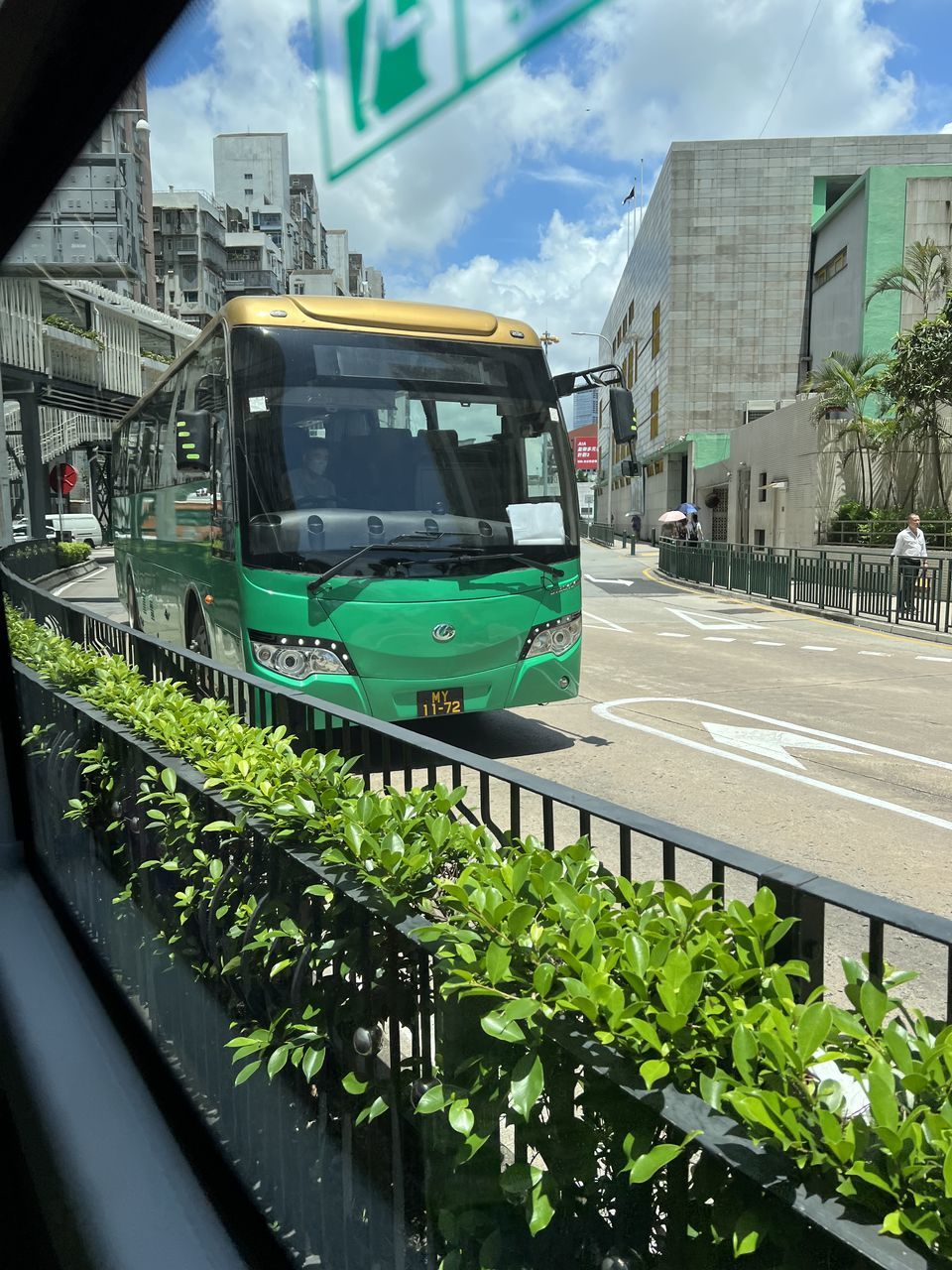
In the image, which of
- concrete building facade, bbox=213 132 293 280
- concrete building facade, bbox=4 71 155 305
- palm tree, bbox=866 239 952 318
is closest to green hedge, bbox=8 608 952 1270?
concrete building facade, bbox=213 132 293 280

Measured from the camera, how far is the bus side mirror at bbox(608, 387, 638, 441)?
738 cm

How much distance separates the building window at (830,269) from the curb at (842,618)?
52.8 ft

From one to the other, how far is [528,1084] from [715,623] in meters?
17.1

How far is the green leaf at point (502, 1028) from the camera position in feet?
4.79

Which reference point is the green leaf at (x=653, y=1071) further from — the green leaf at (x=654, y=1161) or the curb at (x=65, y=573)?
the curb at (x=65, y=573)

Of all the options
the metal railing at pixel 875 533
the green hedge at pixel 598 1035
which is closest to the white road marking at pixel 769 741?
the green hedge at pixel 598 1035

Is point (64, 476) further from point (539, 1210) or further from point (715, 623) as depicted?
point (539, 1210)

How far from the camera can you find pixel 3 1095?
11.8 ft

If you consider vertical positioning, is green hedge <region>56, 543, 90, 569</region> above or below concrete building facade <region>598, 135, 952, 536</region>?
below

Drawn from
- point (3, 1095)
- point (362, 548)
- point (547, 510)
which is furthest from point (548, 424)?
point (3, 1095)

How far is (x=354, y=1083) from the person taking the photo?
2064mm

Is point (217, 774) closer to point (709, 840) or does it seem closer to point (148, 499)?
point (709, 840)

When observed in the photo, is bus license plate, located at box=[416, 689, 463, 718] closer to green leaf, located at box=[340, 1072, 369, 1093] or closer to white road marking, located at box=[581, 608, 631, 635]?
green leaf, located at box=[340, 1072, 369, 1093]

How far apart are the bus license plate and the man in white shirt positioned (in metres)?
12.0
